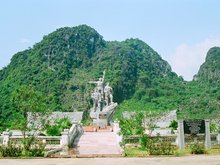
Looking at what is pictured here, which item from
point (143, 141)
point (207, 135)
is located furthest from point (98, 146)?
point (207, 135)

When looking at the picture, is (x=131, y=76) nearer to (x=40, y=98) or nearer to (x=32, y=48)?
(x=32, y=48)

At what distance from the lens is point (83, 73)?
95.1m

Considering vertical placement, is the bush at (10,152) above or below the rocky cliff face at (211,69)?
below

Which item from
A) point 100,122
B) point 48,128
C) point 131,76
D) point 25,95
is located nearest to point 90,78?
point 131,76

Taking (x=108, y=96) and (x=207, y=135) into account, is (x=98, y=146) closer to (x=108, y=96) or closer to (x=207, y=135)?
(x=207, y=135)

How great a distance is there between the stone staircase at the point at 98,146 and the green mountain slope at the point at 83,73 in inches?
1587

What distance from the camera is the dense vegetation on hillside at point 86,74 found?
7962 cm

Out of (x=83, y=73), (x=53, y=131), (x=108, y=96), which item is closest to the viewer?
(x=53, y=131)

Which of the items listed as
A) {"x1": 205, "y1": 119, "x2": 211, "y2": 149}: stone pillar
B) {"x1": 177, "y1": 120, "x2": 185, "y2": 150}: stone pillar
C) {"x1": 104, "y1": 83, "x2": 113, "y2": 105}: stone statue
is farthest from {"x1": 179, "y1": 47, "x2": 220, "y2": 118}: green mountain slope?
{"x1": 177, "y1": 120, "x2": 185, "y2": 150}: stone pillar

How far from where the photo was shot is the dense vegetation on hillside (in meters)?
79.6

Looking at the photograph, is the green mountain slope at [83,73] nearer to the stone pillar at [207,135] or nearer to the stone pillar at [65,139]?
the stone pillar at [65,139]

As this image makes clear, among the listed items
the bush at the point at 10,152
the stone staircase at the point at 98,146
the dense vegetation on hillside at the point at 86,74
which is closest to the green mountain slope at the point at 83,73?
the dense vegetation on hillside at the point at 86,74

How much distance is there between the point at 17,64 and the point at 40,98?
3005 inches

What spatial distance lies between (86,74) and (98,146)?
72.2m
